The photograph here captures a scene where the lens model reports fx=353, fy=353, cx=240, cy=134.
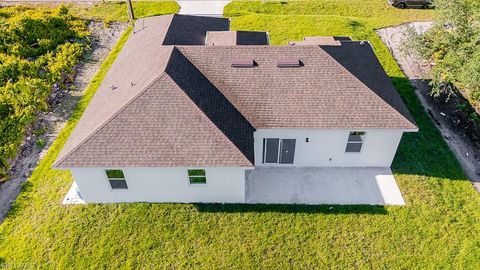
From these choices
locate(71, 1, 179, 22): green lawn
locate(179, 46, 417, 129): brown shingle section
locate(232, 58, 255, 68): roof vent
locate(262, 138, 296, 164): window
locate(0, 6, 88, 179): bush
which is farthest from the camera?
locate(71, 1, 179, 22): green lawn

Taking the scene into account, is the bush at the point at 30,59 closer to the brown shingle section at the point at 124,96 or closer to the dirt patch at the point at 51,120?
the dirt patch at the point at 51,120

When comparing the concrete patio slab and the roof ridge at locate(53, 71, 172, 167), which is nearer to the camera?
the roof ridge at locate(53, 71, 172, 167)

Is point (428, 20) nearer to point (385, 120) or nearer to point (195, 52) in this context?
point (385, 120)

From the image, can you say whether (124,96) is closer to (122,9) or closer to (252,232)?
(252,232)

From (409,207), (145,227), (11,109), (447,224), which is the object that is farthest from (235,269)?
(11,109)

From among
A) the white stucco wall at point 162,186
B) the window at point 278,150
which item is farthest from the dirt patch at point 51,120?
the window at point 278,150

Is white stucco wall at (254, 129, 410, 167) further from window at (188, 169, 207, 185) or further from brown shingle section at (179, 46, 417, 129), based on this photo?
window at (188, 169, 207, 185)

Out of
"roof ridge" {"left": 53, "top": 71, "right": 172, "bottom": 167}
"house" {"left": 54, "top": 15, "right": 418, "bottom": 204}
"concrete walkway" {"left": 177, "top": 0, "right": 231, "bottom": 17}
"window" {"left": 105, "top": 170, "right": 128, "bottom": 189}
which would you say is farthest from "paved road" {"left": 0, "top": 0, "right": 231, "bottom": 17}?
"window" {"left": 105, "top": 170, "right": 128, "bottom": 189}
